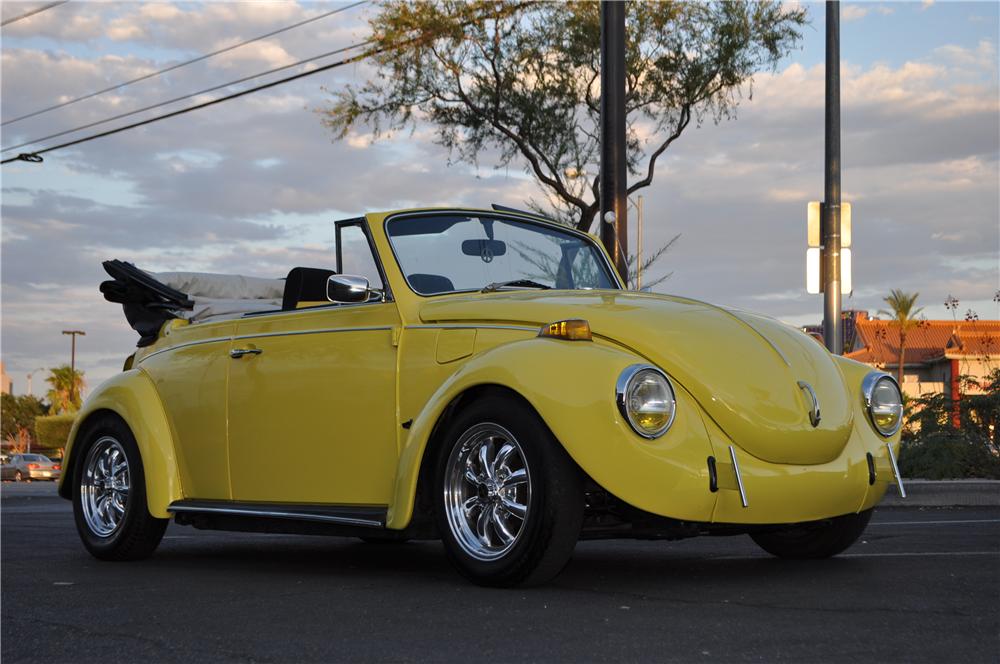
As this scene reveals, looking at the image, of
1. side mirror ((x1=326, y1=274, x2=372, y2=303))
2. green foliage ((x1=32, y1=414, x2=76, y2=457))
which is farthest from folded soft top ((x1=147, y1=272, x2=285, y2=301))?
green foliage ((x1=32, y1=414, x2=76, y2=457))

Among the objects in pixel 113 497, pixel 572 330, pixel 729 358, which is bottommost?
pixel 113 497

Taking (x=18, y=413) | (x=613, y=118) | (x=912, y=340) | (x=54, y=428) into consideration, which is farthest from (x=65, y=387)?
(x=613, y=118)

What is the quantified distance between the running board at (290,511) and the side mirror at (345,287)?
3.32ft

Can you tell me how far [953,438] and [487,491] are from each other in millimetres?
9312

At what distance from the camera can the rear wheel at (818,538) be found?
6008 mm

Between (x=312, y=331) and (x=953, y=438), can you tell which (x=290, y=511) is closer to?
(x=312, y=331)

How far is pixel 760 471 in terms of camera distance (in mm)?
5066

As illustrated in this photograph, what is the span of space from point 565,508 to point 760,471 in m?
0.85

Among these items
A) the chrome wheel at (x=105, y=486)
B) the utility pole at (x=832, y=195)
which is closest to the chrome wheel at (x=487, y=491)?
the chrome wheel at (x=105, y=486)

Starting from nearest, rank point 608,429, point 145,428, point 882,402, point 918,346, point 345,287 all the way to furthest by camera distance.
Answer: point 608,429 < point 882,402 < point 345,287 < point 145,428 < point 918,346

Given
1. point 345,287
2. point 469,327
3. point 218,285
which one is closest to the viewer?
point 469,327

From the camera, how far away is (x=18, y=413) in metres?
96.1

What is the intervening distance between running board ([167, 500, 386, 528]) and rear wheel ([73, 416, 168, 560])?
0.27 m

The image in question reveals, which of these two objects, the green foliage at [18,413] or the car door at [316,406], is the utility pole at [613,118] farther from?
the green foliage at [18,413]
